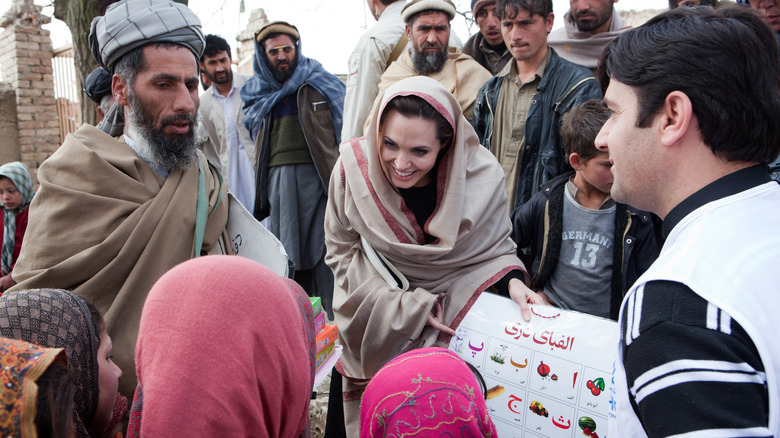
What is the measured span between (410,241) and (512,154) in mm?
1326

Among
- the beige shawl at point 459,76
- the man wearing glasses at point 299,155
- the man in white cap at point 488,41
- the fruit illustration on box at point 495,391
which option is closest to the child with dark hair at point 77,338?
the fruit illustration on box at point 495,391

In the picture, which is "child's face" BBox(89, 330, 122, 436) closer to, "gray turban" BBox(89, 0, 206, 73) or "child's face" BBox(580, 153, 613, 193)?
"gray turban" BBox(89, 0, 206, 73)

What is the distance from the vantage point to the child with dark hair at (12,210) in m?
4.77

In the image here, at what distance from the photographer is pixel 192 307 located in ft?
3.29

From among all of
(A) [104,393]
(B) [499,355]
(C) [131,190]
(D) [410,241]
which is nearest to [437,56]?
(D) [410,241]

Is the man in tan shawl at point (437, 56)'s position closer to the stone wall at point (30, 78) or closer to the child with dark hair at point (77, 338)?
the child with dark hair at point (77, 338)

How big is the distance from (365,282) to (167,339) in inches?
51.4

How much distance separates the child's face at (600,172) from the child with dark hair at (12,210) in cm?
515

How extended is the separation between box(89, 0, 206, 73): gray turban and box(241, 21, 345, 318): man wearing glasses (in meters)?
2.09

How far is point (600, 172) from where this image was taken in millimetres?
2320

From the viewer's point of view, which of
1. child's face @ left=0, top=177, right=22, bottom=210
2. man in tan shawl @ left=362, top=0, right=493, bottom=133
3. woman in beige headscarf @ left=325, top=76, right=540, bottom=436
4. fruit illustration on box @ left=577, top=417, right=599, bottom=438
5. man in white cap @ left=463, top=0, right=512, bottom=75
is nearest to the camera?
fruit illustration on box @ left=577, top=417, right=599, bottom=438

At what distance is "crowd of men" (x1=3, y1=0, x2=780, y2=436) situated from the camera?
2.97ft

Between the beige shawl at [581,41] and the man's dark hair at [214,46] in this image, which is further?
the man's dark hair at [214,46]

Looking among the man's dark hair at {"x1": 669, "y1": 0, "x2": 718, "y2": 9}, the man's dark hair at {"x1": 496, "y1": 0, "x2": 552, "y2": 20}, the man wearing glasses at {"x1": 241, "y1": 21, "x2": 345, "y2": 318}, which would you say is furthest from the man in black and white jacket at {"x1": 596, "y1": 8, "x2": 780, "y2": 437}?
the man wearing glasses at {"x1": 241, "y1": 21, "x2": 345, "y2": 318}
